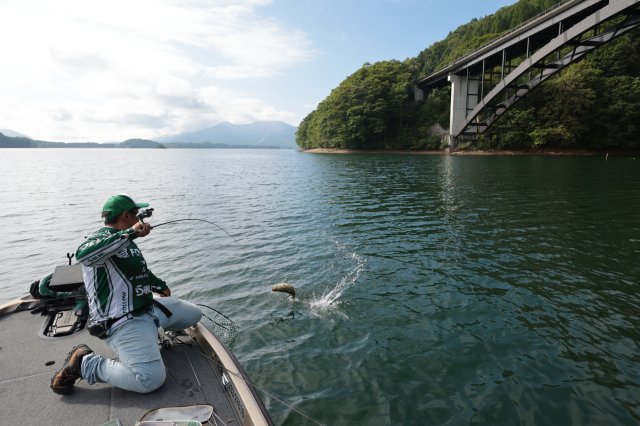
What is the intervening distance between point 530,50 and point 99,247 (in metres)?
71.3

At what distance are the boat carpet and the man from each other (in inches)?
6.0

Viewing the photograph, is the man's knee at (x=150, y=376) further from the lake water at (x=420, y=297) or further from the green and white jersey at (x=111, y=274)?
the lake water at (x=420, y=297)

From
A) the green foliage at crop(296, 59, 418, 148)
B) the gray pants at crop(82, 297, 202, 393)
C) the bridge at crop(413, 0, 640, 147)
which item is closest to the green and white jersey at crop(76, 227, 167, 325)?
the gray pants at crop(82, 297, 202, 393)

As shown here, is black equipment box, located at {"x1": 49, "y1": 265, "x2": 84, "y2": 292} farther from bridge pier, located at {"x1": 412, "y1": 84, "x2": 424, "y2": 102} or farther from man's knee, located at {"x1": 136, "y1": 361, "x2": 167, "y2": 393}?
bridge pier, located at {"x1": 412, "y1": 84, "x2": 424, "y2": 102}

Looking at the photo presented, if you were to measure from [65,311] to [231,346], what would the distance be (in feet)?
9.58

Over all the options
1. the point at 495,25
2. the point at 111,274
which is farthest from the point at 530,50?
the point at 111,274

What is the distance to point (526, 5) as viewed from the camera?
8394 cm

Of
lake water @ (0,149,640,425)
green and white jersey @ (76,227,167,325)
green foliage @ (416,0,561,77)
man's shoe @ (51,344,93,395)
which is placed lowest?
lake water @ (0,149,640,425)

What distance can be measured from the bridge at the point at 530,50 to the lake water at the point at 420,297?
27173 mm

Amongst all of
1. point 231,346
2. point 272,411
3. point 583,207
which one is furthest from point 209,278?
point 583,207

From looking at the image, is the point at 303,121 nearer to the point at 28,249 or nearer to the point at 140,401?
the point at 28,249

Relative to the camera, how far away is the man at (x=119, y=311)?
3.62m

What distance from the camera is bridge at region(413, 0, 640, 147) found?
112 feet

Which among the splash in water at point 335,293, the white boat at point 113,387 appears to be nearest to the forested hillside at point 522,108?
the splash in water at point 335,293
